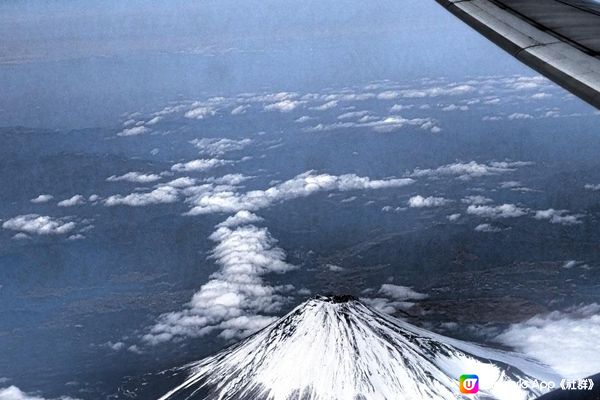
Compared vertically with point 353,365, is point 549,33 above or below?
below

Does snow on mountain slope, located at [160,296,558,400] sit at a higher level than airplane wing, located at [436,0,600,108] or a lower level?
higher

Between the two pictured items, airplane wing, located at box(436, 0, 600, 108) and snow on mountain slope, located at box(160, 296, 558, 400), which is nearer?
airplane wing, located at box(436, 0, 600, 108)

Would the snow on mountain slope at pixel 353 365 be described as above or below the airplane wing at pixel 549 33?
above

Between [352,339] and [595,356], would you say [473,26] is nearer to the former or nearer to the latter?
[352,339]

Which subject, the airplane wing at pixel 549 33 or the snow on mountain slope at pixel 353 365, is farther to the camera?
the snow on mountain slope at pixel 353 365
